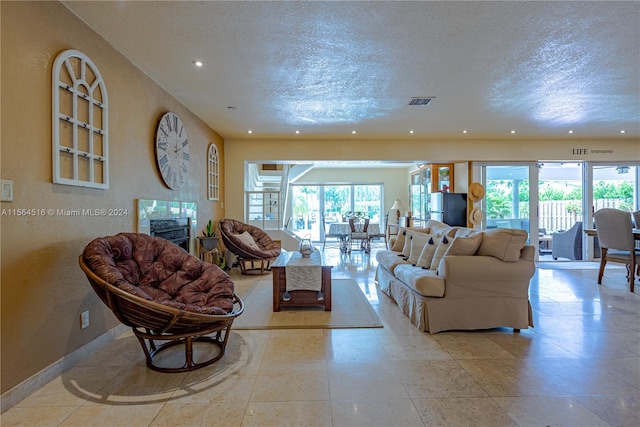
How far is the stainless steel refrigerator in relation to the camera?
271 inches

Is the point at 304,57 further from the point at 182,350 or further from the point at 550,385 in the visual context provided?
the point at 550,385

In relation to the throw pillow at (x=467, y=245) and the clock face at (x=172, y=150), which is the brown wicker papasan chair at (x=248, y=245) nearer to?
the clock face at (x=172, y=150)

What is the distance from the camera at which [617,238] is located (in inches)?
179

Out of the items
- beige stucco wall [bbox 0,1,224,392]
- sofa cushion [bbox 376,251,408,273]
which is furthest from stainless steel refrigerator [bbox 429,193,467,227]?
beige stucco wall [bbox 0,1,224,392]

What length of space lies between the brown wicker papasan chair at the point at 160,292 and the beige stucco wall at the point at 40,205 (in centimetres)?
27

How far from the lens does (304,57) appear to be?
9.95ft

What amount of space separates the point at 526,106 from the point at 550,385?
12.3 ft

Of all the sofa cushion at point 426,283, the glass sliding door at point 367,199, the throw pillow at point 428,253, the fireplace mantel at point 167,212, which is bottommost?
the sofa cushion at point 426,283

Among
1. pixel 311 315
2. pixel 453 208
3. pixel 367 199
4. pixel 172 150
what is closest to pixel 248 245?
pixel 172 150

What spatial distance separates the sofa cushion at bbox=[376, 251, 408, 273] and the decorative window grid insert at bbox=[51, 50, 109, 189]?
117 inches

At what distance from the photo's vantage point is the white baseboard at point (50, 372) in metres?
→ 1.85

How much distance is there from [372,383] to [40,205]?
2.34 meters

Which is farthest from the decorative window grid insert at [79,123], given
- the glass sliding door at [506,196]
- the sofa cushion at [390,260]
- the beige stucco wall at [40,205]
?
the glass sliding door at [506,196]

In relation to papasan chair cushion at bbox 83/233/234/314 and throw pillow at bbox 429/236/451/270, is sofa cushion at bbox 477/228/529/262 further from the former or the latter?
papasan chair cushion at bbox 83/233/234/314
